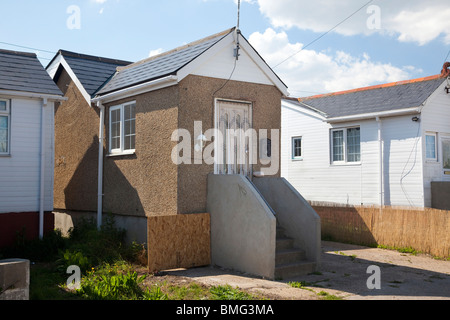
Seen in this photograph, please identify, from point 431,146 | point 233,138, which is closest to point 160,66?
point 233,138

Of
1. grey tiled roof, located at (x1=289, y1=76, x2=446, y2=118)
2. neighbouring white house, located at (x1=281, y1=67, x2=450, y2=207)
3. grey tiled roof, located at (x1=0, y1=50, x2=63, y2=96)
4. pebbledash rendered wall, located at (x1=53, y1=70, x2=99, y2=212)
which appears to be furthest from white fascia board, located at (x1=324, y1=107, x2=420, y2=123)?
grey tiled roof, located at (x1=0, y1=50, x2=63, y2=96)

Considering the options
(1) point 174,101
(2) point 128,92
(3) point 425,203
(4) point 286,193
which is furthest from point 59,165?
(3) point 425,203

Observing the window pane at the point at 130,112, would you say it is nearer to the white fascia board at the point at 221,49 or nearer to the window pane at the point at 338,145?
the white fascia board at the point at 221,49

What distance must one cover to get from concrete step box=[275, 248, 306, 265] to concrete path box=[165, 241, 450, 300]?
523 millimetres

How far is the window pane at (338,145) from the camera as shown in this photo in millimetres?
17125

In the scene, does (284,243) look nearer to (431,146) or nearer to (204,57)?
(204,57)

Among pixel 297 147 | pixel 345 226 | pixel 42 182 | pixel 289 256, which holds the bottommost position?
pixel 289 256

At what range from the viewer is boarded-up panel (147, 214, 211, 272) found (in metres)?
9.21

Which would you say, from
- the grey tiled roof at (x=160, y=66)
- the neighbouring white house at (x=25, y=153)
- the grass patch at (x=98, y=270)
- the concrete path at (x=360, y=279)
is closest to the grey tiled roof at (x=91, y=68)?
the grey tiled roof at (x=160, y=66)

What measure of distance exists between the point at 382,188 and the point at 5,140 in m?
12.1

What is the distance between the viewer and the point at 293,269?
8.88m

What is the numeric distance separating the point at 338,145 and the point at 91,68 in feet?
31.4

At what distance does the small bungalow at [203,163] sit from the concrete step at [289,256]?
2cm

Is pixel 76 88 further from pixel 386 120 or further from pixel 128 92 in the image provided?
pixel 386 120
